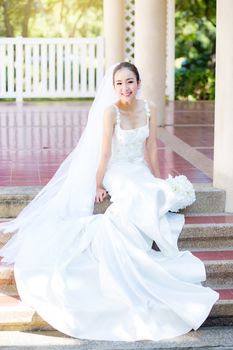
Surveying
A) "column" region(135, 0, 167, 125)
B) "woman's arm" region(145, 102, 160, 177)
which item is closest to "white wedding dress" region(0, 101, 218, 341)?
"woman's arm" region(145, 102, 160, 177)

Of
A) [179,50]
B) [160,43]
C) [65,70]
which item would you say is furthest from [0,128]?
[179,50]

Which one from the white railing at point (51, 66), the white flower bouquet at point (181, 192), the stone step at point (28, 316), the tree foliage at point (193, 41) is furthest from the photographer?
the tree foliage at point (193, 41)

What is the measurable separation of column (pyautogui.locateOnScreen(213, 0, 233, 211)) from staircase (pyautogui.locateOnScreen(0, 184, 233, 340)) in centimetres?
13

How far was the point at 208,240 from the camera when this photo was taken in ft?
20.0

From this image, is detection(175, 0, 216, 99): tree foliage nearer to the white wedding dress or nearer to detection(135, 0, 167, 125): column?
detection(135, 0, 167, 125): column

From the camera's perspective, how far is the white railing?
15203 millimetres

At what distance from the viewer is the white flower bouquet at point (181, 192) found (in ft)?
19.9

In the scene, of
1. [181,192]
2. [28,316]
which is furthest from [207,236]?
[28,316]

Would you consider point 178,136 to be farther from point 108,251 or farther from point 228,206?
point 108,251

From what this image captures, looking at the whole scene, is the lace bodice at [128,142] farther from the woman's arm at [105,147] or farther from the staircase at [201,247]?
the staircase at [201,247]

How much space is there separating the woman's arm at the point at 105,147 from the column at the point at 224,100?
910 mm

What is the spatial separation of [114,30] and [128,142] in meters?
8.91

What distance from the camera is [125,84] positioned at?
5.93 metres

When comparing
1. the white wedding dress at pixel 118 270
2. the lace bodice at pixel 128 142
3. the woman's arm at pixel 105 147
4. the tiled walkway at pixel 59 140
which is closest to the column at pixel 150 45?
the tiled walkway at pixel 59 140
